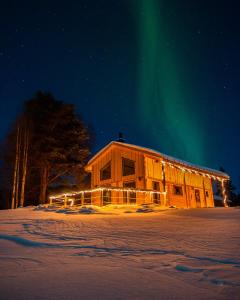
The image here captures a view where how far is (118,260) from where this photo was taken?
153 inches

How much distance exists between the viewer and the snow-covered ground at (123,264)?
8.29ft

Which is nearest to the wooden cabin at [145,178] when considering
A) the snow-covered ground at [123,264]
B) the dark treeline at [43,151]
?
the dark treeline at [43,151]

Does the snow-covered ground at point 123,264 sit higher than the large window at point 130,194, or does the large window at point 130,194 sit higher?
the large window at point 130,194

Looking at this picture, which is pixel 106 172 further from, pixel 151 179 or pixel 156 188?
pixel 156 188

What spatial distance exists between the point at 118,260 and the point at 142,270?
2.08 feet

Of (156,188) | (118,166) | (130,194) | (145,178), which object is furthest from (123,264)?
(118,166)

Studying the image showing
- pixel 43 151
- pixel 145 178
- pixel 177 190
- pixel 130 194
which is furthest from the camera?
pixel 43 151

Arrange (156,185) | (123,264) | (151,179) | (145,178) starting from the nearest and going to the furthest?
(123,264) < (145,178) < (151,179) < (156,185)

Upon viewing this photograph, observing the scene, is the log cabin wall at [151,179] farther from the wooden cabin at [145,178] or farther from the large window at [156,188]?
the large window at [156,188]

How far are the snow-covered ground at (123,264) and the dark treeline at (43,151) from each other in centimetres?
1929

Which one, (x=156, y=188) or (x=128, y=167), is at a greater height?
(x=128, y=167)

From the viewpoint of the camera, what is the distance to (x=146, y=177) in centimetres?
1898

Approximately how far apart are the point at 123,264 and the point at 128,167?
16.9m

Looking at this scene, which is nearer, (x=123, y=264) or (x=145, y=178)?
(x=123, y=264)
